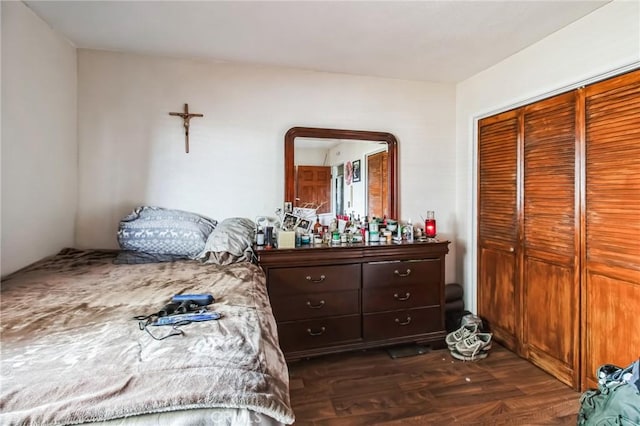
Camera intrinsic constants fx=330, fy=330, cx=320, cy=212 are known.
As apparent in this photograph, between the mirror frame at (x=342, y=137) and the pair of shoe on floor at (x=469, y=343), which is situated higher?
the mirror frame at (x=342, y=137)

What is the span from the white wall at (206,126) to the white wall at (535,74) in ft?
1.49

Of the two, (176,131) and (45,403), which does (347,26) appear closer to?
(176,131)

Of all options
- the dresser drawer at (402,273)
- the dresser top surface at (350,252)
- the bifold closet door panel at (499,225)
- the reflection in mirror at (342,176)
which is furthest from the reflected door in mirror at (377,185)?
the bifold closet door panel at (499,225)

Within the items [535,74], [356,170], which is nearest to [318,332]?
[356,170]

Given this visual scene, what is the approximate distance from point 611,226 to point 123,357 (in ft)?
8.02

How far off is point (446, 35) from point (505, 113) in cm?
86

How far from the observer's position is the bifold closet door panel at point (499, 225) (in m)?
2.56

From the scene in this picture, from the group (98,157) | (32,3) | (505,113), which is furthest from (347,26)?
(98,157)

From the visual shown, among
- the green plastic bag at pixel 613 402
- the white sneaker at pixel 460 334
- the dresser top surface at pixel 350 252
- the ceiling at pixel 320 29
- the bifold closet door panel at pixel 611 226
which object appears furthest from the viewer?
the white sneaker at pixel 460 334

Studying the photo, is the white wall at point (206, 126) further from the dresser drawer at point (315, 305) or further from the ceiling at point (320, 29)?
the dresser drawer at point (315, 305)

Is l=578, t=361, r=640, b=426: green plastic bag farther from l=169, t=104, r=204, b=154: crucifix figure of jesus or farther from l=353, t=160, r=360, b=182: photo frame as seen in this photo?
l=169, t=104, r=204, b=154: crucifix figure of jesus

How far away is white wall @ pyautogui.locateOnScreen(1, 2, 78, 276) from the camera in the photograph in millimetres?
1789

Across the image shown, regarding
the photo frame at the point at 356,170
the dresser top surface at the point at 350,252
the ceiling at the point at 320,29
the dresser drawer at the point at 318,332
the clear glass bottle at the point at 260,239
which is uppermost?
the ceiling at the point at 320,29

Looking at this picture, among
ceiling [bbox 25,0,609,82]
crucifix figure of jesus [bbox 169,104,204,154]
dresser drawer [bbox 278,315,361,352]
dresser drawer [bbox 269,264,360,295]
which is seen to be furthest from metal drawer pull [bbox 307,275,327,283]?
ceiling [bbox 25,0,609,82]
